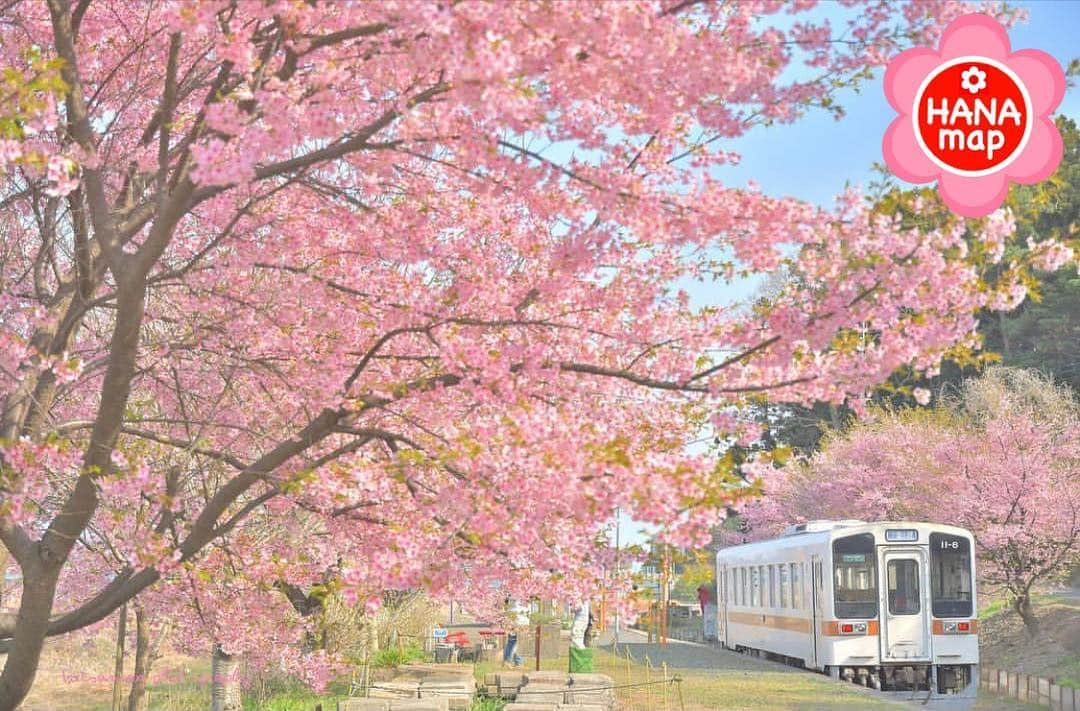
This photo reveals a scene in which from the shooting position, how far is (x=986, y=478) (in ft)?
91.8

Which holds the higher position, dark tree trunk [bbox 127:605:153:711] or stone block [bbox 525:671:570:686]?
dark tree trunk [bbox 127:605:153:711]

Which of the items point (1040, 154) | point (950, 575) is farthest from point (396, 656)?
point (1040, 154)

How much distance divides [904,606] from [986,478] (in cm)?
905

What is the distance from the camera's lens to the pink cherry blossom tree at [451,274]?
231 inches

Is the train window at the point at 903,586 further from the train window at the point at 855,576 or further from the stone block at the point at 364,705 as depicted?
the stone block at the point at 364,705

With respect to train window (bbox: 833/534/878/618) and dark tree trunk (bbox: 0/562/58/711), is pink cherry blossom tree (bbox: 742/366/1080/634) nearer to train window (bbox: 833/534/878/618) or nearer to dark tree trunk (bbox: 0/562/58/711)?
train window (bbox: 833/534/878/618)

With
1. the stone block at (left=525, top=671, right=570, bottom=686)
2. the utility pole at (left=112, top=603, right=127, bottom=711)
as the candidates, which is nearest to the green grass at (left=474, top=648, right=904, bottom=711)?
the stone block at (left=525, top=671, right=570, bottom=686)

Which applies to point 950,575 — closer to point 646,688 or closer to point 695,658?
point 646,688

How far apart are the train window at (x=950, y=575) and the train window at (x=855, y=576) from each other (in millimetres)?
969

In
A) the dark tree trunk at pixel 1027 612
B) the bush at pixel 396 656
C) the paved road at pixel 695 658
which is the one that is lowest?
the paved road at pixel 695 658

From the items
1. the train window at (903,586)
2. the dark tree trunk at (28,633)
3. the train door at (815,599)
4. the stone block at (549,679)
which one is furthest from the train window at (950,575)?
the dark tree trunk at (28,633)

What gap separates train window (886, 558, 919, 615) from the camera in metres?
20.0

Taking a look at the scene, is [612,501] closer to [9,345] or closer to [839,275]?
[839,275]

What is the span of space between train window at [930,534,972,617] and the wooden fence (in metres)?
1.55
